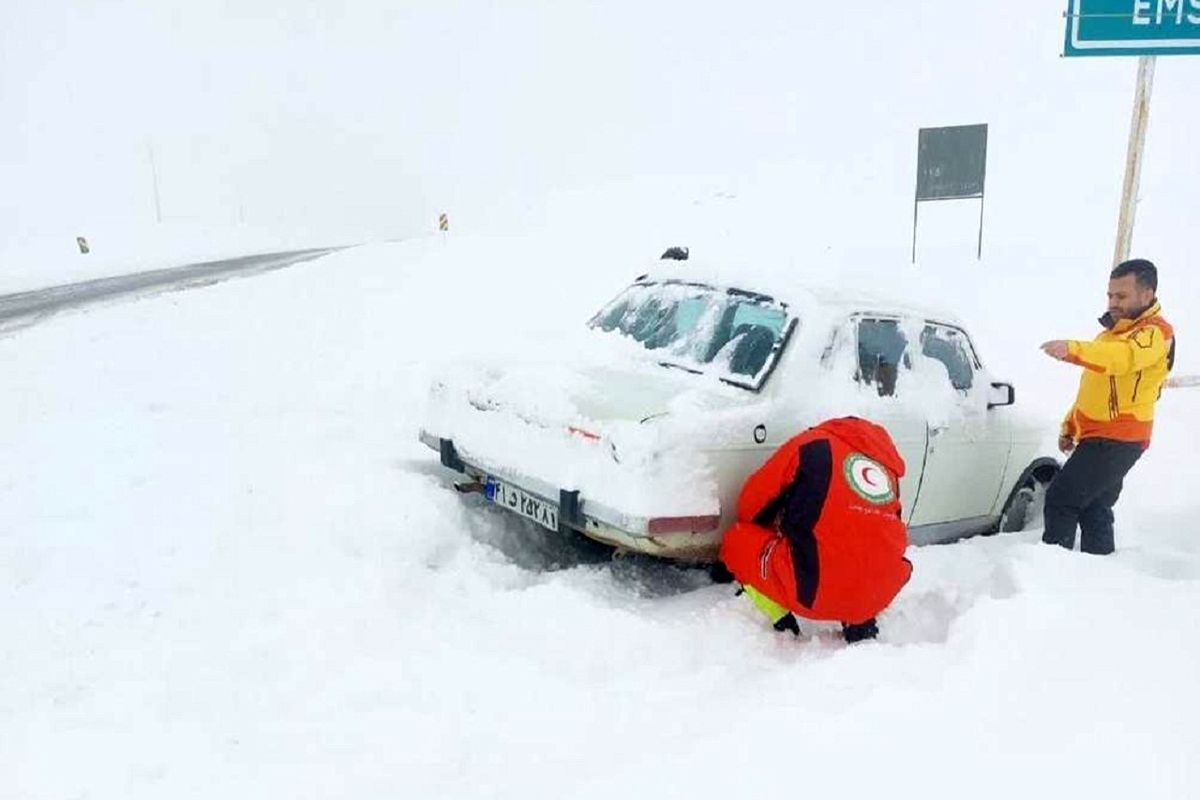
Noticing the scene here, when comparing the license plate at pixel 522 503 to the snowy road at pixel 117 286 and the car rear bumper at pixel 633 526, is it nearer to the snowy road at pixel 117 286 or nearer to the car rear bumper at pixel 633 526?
the car rear bumper at pixel 633 526

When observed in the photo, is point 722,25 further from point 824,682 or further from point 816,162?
point 824,682

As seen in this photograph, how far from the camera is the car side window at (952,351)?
5.09 meters

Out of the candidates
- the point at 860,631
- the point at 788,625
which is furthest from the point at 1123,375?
the point at 788,625

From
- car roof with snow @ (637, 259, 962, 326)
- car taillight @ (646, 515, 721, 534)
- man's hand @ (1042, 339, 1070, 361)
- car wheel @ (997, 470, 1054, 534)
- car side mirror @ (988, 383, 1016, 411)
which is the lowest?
car wheel @ (997, 470, 1054, 534)

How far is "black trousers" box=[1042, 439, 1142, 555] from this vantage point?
4.74m

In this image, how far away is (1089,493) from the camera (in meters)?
4.79

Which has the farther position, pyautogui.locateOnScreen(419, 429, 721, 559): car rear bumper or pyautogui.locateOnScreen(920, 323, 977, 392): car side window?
pyautogui.locateOnScreen(920, 323, 977, 392): car side window

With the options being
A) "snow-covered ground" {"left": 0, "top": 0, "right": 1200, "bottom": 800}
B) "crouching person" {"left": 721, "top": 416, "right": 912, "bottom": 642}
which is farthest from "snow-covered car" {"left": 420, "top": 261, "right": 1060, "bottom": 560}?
→ "snow-covered ground" {"left": 0, "top": 0, "right": 1200, "bottom": 800}

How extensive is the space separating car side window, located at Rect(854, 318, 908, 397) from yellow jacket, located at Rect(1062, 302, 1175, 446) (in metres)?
0.85

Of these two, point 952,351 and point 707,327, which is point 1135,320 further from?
point 707,327

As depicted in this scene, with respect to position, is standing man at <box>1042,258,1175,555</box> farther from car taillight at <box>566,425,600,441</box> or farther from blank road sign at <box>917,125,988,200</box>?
blank road sign at <box>917,125,988,200</box>

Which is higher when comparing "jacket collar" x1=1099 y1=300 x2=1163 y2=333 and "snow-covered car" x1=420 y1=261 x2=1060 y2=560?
"jacket collar" x1=1099 y1=300 x2=1163 y2=333

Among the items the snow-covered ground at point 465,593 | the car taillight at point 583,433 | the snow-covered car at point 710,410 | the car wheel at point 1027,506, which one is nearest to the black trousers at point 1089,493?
the snow-covered ground at point 465,593

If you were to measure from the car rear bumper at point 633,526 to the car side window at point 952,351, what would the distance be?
1.93 m
